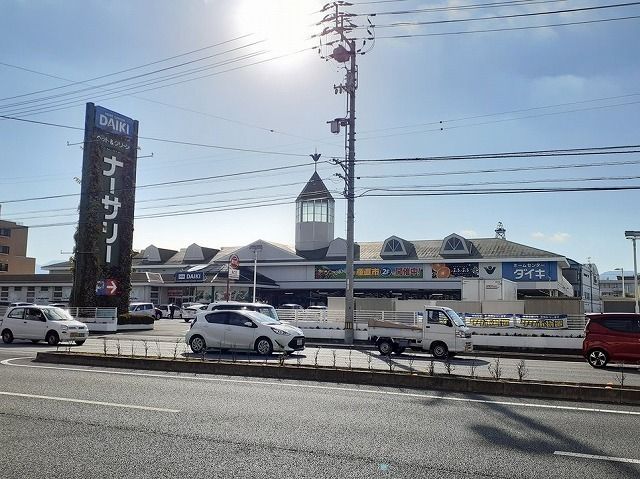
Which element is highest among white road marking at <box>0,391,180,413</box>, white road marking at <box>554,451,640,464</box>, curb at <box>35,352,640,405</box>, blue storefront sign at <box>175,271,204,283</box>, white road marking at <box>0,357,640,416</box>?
blue storefront sign at <box>175,271,204,283</box>

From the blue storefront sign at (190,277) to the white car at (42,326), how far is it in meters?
31.5

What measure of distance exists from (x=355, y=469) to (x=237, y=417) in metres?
2.88

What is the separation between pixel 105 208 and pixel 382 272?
2731 centimetres

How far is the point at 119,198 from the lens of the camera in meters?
37.7

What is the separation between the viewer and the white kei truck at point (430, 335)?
1941 cm

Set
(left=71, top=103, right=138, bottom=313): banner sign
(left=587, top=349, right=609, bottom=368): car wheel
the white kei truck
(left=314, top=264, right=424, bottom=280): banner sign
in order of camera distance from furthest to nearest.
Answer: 1. (left=314, top=264, right=424, bottom=280): banner sign
2. (left=71, top=103, right=138, bottom=313): banner sign
3. the white kei truck
4. (left=587, top=349, right=609, bottom=368): car wheel

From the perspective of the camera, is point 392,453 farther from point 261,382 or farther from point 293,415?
point 261,382

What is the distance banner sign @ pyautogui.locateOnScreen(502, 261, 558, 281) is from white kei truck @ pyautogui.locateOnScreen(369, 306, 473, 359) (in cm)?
3150

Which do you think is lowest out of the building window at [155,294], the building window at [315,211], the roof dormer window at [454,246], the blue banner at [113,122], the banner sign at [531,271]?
the building window at [155,294]

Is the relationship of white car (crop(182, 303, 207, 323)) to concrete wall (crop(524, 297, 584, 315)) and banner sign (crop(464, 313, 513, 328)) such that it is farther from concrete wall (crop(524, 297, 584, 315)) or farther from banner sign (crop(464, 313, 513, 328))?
concrete wall (crop(524, 297, 584, 315))

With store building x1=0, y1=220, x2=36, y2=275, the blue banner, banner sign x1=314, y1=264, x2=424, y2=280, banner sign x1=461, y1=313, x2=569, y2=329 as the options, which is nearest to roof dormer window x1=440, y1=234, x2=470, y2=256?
banner sign x1=314, y1=264, x2=424, y2=280

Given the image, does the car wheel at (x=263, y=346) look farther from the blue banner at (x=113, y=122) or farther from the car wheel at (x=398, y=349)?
the blue banner at (x=113, y=122)

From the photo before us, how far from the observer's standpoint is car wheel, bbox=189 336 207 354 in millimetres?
18281

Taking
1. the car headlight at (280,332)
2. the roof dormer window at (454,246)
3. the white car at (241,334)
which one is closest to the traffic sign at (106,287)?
the white car at (241,334)
